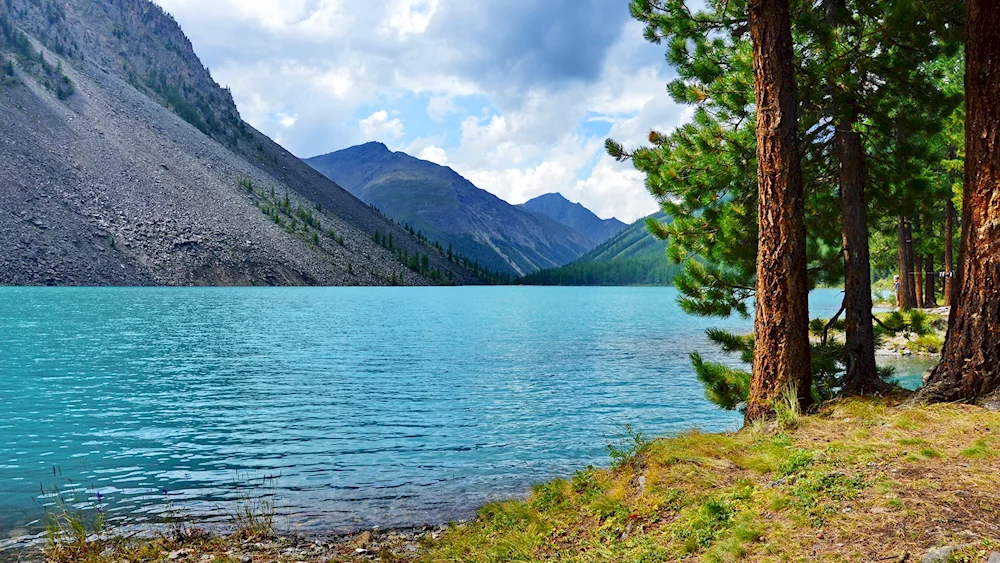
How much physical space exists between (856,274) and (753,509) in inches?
277

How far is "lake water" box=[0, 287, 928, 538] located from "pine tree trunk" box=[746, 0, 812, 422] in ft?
19.7

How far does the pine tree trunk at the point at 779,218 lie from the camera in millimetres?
10469

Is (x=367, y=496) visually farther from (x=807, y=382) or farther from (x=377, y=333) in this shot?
(x=377, y=333)

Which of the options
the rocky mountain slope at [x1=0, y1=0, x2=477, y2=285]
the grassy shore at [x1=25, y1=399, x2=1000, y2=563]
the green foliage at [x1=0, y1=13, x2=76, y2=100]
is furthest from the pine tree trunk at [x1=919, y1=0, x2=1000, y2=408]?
the green foliage at [x1=0, y1=13, x2=76, y2=100]

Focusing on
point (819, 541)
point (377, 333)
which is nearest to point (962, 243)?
point (819, 541)

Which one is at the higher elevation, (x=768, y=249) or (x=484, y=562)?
(x=768, y=249)

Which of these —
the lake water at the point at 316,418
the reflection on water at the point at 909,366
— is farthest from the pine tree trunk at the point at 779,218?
the reflection on water at the point at 909,366

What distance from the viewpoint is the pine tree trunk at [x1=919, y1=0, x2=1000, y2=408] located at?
9055mm

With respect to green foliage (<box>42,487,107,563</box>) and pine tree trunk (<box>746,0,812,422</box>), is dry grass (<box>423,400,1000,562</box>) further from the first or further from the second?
green foliage (<box>42,487,107,563</box>)

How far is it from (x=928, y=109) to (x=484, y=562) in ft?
41.0

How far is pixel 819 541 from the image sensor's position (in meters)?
5.78

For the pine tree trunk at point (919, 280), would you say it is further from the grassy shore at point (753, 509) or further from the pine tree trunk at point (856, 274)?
the grassy shore at point (753, 509)

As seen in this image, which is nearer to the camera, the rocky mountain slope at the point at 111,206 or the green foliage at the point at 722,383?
the green foliage at the point at 722,383

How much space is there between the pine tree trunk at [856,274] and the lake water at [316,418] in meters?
6.38
